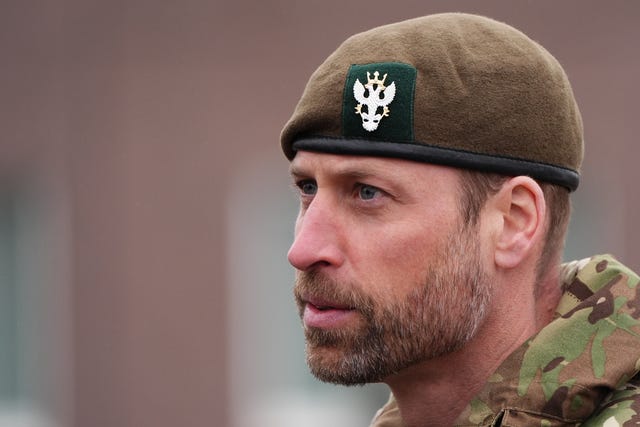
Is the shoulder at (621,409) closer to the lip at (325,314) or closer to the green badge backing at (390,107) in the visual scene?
the lip at (325,314)

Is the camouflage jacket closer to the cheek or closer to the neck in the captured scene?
the neck

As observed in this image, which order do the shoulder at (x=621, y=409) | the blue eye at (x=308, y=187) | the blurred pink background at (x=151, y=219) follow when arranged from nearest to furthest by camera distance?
the shoulder at (x=621, y=409) → the blue eye at (x=308, y=187) → the blurred pink background at (x=151, y=219)

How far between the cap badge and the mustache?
339mm

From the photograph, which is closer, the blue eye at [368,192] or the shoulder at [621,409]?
the shoulder at [621,409]

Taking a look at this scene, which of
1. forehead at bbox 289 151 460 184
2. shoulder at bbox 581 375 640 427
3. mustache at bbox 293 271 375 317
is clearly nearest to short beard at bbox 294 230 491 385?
mustache at bbox 293 271 375 317

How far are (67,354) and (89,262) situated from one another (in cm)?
71

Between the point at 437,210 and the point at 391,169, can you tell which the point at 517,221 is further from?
the point at 391,169

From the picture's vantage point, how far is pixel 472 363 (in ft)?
9.07

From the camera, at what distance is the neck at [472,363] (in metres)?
2.76

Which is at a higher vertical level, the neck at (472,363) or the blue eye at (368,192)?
the blue eye at (368,192)

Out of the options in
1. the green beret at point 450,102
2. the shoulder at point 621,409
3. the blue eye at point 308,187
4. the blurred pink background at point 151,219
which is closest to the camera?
the shoulder at point 621,409

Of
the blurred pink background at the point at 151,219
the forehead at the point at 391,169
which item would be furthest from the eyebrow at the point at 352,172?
the blurred pink background at the point at 151,219

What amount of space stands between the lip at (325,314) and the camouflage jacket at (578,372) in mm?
325

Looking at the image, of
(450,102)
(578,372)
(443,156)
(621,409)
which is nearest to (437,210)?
(443,156)
